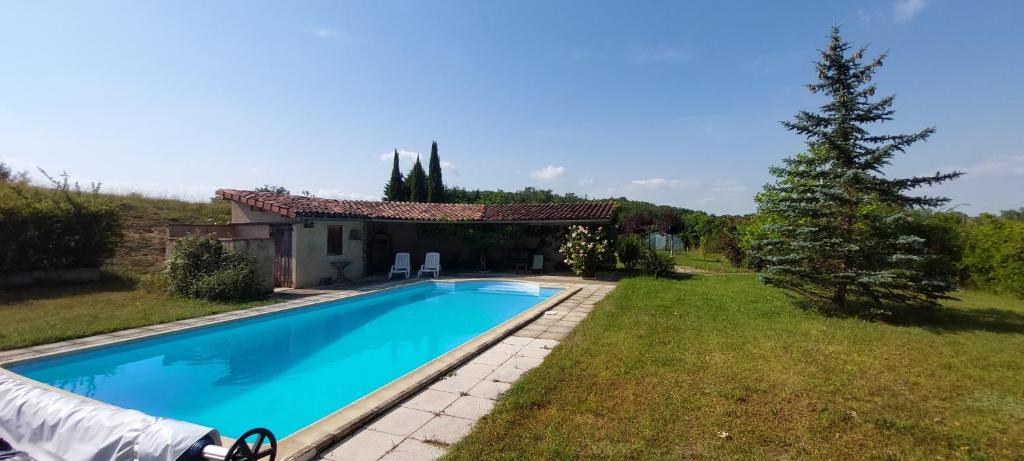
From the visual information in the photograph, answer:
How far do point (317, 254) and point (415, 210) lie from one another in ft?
18.5

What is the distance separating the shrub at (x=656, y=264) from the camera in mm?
15500

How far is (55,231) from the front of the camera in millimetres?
11414

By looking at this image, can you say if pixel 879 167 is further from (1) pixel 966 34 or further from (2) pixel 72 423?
(2) pixel 72 423

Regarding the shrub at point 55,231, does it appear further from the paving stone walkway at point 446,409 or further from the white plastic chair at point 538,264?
the white plastic chair at point 538,264

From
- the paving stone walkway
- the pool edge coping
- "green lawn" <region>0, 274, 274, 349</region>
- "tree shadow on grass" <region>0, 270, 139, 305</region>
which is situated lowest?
the paving stone walkway

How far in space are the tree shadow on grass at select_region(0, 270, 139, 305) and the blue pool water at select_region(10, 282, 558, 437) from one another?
525 cm

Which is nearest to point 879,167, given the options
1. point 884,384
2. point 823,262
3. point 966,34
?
point 823,262

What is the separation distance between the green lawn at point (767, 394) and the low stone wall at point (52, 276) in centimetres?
1343

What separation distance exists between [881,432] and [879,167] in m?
7.23

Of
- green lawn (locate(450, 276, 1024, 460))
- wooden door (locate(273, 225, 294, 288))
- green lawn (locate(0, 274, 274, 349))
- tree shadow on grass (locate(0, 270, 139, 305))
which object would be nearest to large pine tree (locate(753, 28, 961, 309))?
green lawn (locate(450, 276, 1024, 460))

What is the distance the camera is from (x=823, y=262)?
Result: 9.15 meters

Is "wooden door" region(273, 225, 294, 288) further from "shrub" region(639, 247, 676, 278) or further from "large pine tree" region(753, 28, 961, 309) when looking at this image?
"large pine tree" region(753, 28, 961, 309)

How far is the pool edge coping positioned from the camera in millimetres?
3594

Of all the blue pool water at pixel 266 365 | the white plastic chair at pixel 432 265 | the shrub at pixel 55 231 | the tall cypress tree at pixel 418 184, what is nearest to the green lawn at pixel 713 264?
the blue pool water at pixel 266 365
